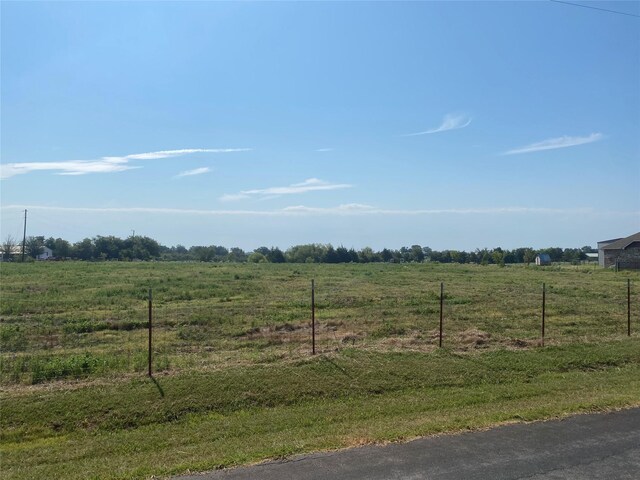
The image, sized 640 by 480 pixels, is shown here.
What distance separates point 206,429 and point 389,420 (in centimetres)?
257

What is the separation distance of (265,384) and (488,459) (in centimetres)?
433

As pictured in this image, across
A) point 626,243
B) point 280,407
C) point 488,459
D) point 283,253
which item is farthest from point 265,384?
point 283,253

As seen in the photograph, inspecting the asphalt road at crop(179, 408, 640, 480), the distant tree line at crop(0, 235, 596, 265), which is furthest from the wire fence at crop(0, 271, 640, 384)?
the distant tree line at crop(0, 235, 596, 265)

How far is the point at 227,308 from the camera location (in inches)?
771

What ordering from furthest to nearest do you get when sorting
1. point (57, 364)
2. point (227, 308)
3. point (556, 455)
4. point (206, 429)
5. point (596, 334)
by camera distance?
point (227, 308) → point (596, 334) → point (57, 364) → point (206, 429) → point (556, 455)

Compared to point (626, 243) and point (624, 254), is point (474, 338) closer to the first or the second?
point (624, 254)

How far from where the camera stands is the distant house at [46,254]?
118300 millimetres

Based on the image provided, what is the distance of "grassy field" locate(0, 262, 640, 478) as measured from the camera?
6.56m

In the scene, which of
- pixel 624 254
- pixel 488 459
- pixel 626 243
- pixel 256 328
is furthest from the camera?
pixel 626 243

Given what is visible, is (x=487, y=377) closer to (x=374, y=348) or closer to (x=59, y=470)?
(x=374, y=348)

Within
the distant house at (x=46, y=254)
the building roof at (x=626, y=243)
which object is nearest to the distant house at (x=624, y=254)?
the building roof at (x=626, y=243)

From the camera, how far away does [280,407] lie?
834 cm

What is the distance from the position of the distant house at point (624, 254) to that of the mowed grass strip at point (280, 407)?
Result: 56559 mm

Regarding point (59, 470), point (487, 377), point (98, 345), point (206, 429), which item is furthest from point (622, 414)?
point (98, 345)
